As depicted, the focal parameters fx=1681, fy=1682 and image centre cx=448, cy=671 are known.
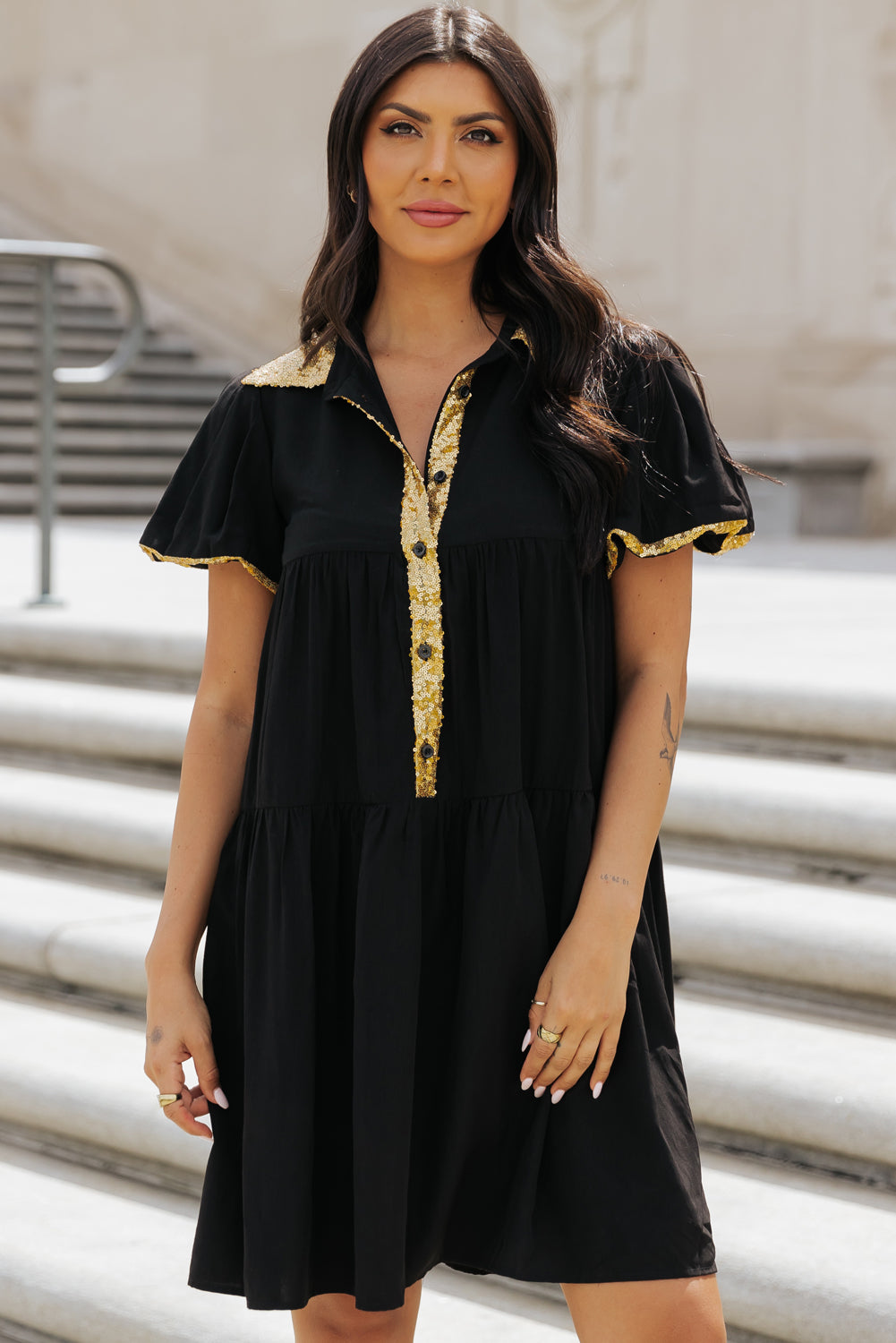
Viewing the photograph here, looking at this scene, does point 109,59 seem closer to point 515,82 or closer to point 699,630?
point 699,630

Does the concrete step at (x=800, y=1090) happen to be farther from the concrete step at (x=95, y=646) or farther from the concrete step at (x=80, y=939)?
the concrete step at (x=95, y=646)

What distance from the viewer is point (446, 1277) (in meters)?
2.57

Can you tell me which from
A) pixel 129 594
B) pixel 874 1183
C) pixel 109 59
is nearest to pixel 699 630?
pixel 129 594

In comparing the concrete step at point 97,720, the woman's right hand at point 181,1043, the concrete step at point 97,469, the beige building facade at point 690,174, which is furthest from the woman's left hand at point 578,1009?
the concrete step at point 97,469

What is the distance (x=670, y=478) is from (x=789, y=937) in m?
1.38

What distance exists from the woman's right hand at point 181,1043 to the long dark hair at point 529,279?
63 centimetres

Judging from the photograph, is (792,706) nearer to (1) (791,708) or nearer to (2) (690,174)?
(1) (791,708)

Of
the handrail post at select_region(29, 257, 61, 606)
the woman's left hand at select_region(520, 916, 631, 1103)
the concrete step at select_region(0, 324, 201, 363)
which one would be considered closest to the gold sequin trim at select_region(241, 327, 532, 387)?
the woman's left hand at select_region(520, 916, 631, 1103)

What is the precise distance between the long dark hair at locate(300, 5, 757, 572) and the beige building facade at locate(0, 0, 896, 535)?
557cm

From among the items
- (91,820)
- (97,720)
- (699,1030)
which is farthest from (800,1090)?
(97,720)

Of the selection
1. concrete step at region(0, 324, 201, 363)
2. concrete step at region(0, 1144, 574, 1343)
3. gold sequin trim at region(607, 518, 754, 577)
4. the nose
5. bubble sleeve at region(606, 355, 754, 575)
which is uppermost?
concrete step at region(0, 324, 201, 363)

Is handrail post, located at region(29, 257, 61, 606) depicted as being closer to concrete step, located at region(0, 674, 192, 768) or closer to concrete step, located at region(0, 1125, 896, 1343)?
concrete step, located at region(0, 674, 192, 768)

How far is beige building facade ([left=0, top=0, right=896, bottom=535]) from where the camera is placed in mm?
8477

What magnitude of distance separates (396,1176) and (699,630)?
300 cm
